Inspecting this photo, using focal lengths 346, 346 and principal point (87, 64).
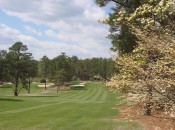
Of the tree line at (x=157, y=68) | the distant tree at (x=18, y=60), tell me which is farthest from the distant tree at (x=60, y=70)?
the tree line at (x=157, y=68)

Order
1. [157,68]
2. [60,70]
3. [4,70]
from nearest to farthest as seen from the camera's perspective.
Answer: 1. [157,68]
2. [4,70]
3. [60,70]

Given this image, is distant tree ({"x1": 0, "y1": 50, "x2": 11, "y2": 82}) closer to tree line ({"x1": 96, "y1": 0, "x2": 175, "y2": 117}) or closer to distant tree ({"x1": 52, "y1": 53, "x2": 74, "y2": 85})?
distant tree ({"x1": 52, "y1": 53, "x2": 74, "y2": 85})

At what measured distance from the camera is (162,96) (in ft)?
26.5

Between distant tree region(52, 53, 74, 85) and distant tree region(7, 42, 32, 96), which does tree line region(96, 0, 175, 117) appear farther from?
distant tree region(52, 53, 74, 85)

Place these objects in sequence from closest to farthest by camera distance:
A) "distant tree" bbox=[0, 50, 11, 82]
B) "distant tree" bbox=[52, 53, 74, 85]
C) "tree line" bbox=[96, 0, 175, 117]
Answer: "tree line" bbox=[96, 0, 175, 117], "distant tree" bbox=[0, 50, 11, 82], "distant tree" bbox=[52, 53, 74, 85]

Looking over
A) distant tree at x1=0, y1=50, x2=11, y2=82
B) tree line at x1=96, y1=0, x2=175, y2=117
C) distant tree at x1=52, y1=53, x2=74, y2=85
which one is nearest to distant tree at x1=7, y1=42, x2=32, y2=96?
distant tree at x1=0, y1=50, x2=11, y2=82

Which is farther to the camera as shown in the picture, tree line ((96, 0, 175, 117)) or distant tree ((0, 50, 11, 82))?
distant tree ((0, 50, 11, 82))

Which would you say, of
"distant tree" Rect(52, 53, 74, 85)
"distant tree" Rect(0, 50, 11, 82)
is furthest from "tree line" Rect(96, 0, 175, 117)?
"distant tree" Rect(52, 53, 74, 85)

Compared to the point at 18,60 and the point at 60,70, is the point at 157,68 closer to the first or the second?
the point at 18,60

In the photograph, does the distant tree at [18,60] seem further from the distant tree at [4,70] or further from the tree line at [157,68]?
the tree line at [157,68]

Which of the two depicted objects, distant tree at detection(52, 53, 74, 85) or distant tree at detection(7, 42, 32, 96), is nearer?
distant tree at detection(7, 42, 32, 96)

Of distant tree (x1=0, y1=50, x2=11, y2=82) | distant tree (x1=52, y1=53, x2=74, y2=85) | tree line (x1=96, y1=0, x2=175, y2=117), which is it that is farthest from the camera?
distant tree (x1=52, y1=53, x2=74, y2=85)

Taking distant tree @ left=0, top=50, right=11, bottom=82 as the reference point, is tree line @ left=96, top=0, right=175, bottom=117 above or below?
below

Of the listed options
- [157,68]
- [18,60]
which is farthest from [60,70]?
[157,68]
